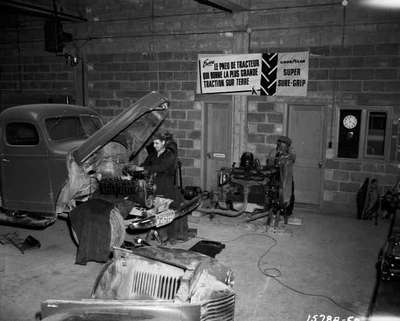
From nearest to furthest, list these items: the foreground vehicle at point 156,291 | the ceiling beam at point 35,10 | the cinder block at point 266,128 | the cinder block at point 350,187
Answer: the foreground vehicle at point 156,291 → the cinder block at point 350,187 → the ceiling beam at point 35,10 → the cinder block at point 266,128

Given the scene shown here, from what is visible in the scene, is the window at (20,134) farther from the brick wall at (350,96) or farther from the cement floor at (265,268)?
the brick wall at (350,96)

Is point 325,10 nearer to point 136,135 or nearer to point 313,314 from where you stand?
point 136,135

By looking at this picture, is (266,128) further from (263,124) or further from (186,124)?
(186,124)

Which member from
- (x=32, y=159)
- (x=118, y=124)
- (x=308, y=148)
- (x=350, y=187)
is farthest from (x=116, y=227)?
(x=350, y=187)

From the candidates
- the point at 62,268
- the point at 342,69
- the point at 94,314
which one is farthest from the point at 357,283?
the point at 342,69

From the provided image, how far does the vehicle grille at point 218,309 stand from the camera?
10.6 ft

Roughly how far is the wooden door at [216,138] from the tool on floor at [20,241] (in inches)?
181

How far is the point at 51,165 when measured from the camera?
6.32 m

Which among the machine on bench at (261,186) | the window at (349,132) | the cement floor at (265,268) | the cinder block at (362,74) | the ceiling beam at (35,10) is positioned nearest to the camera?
the cement floor at (265,268)

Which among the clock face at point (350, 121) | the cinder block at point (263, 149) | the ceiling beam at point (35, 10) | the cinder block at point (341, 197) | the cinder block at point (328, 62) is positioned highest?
the ceiling beam at point (35, 10)

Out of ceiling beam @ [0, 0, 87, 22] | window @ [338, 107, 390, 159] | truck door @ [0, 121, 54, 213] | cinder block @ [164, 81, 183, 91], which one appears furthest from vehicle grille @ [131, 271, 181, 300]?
ceiling beam @ [0, 0, 87, 22]

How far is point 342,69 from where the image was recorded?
27.4 feet

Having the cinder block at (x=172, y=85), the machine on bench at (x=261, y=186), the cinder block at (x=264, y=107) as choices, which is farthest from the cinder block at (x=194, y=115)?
the machine on bench at (x=261, y=186)

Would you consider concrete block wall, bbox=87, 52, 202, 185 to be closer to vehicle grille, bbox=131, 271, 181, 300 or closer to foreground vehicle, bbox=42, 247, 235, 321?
foreground vehicle, bbox=42, 247, 235, 321
